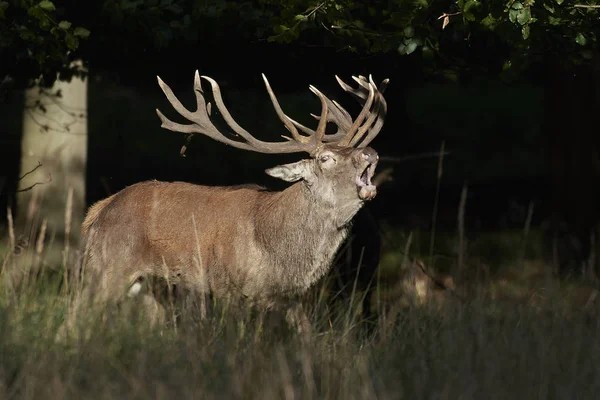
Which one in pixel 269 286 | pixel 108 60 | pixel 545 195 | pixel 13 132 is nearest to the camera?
pixel 269 286

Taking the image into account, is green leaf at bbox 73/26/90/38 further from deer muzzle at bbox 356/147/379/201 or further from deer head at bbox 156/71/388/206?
deer muzzle at bbox 356/147/379/201

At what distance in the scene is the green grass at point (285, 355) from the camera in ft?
16.1

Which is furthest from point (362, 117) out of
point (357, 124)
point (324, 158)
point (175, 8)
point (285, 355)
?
point (285, 355)

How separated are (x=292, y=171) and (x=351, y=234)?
1274 mm

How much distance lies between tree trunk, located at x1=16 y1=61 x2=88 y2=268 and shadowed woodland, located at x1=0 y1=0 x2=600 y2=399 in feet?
0.06

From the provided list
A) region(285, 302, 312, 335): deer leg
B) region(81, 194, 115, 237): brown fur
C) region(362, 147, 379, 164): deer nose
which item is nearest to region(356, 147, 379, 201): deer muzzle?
region(362, 147, 379, 164): deer nose

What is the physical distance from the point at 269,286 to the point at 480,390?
2.45 metres

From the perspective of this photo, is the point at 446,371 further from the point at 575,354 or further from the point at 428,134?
the point at 428,134

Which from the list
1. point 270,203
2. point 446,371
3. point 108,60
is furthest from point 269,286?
point 108,60

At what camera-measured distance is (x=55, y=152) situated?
408 inches

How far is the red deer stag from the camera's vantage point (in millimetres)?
7168

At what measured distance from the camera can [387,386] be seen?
16.7ft

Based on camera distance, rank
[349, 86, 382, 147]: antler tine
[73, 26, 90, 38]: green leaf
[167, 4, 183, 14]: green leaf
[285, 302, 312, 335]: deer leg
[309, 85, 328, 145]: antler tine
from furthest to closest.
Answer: [167, 4, 183, 14]: green leaf, [73, 26, 90, 38]: green leaf, [349, 86, 382, 147]: antler tine, [309, 85, 328, 145]: antler tine, [285, 302, 312, 335]: deer leg

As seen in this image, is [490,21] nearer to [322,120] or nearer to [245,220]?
[322,120]
